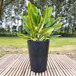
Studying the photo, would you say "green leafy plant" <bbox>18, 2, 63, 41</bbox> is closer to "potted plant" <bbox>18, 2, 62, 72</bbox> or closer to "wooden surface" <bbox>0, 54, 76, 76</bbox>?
"potted plant" <bbox>18, 2, 62, 72</bbox>

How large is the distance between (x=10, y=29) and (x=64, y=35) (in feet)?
30.1

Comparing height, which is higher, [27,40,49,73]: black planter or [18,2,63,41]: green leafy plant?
[18,2,63,41]: green leafy plant

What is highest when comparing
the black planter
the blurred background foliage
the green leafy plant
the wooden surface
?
the blurred background foliage

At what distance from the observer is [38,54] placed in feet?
4.07

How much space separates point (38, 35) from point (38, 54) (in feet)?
0.88

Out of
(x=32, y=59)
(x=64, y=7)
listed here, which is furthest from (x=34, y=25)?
(x=64, y=7)

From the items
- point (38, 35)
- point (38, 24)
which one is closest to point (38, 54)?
point (38, 35)

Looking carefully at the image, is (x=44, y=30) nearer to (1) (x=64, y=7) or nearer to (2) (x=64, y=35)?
(1) (x=64, y=7)

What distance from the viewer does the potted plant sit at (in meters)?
1.22

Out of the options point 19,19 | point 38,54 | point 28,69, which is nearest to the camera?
point 38,54

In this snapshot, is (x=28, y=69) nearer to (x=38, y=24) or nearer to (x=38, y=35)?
(x=38, y=35)

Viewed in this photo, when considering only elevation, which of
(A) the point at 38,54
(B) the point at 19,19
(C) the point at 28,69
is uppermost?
(B) the point at 19,19

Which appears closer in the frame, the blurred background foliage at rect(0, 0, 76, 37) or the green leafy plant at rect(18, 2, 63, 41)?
the green leafy plant at rect(18, 2, 63, 41)

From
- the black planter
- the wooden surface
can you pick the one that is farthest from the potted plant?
the wooden surface
